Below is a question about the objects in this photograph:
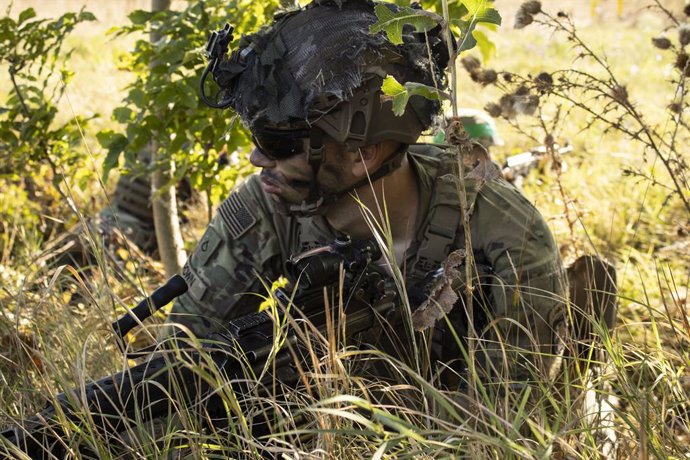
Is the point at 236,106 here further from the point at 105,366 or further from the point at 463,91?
the point at 463,91

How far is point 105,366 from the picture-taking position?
9.66 feet

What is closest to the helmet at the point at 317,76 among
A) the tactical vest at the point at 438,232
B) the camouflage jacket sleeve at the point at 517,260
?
the tactical vest at the point at 438,232

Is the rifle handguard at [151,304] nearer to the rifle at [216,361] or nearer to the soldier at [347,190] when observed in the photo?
the rifle at [216,361]

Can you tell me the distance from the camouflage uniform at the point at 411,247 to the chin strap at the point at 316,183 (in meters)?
0.17

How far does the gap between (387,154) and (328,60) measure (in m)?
0.39

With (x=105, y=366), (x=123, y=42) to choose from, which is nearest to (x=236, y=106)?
(x=105, y=366)

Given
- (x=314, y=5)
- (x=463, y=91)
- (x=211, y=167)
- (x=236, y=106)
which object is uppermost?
(x=314, y=5)

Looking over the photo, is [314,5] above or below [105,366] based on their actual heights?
above

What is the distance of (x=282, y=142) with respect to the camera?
283cm

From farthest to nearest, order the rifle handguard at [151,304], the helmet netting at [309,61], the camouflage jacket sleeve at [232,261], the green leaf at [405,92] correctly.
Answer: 1. the camouflage jacket sleeve at [232,261]
2. the helmet netting at [309,61]
3. the rifle handguard at [151,304]
4. the green leaf at [405,92]

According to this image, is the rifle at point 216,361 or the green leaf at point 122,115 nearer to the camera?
the rifle at point 216,361

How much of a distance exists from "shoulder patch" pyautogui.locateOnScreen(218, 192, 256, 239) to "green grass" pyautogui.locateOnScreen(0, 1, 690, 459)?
0.37 meters

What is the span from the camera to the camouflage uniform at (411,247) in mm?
2939

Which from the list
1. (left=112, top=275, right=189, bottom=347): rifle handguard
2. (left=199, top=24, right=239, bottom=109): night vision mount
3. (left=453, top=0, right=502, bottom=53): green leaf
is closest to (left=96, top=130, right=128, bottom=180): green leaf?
(left=199, top=24, right=239, bottom=109): night vision mount
